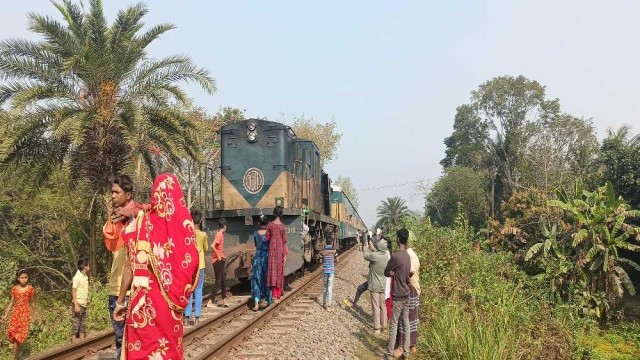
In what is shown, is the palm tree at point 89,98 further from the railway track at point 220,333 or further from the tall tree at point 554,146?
the tall tree at point 554,146

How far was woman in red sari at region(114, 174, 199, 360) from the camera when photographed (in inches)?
137

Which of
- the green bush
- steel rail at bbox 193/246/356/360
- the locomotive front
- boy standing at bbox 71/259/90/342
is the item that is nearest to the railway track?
steel rail at bbox 193/246/356/360

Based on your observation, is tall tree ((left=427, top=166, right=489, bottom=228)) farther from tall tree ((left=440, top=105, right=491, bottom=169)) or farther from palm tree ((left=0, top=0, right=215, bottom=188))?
palm tree ((left=0, top=0, right=215, bottom=188))

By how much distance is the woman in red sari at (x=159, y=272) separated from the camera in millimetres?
3482

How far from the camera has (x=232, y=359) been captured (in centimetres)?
660

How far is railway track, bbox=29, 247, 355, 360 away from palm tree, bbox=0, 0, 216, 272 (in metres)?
5.25

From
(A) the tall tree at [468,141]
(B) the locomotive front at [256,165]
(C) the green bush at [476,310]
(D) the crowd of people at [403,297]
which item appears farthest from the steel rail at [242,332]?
(A) the tall tree at [468,141]

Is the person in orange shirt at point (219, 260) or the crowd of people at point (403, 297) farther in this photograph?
the person in orange shirt at point (219, 260)

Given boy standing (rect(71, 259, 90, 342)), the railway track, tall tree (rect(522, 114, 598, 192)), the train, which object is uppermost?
tall tree (rect(522, 114, 598, 192))

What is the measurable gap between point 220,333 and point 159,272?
502cm

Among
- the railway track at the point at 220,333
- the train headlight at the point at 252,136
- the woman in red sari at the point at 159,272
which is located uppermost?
the train headlight at the point at 252,136

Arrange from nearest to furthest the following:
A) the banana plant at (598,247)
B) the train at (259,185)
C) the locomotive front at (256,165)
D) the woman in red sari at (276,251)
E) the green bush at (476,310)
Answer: the green bush at (476,310) < the woman in red sari at (276,251) < the train at (259,185) < the locomotive front at (256,165) < the banana plant at (598,247)

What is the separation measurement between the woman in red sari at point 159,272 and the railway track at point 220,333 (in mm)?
2835

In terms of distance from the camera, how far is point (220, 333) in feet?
26.8
